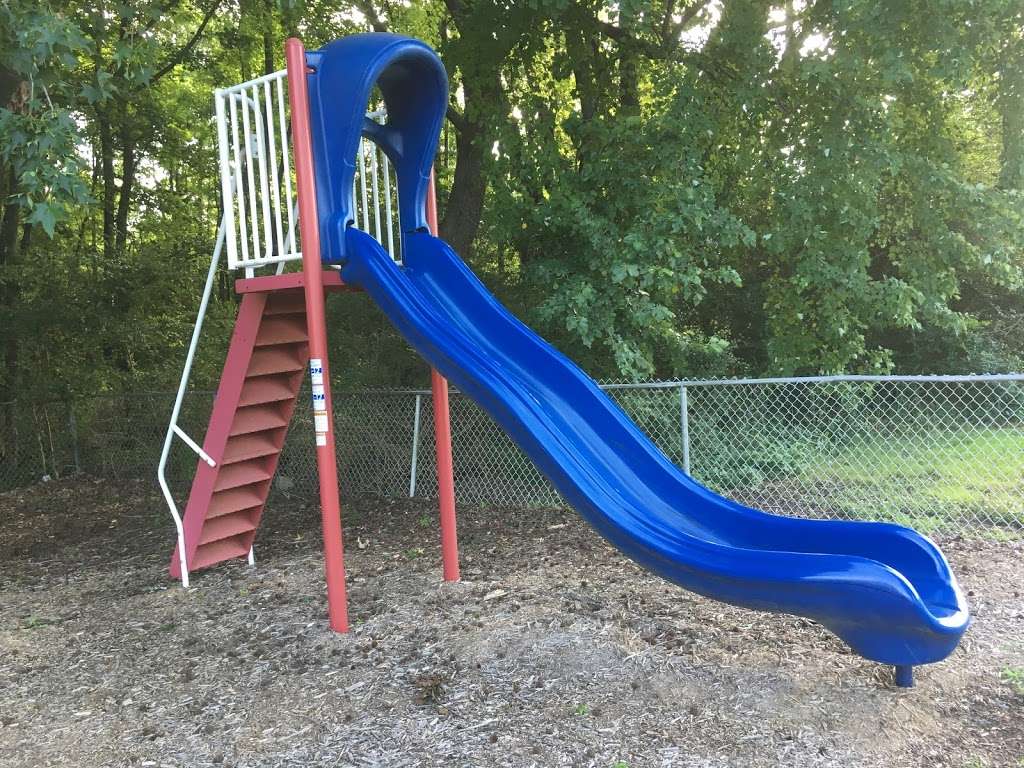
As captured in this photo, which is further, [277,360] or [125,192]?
[125,192]

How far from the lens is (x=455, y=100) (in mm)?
8461

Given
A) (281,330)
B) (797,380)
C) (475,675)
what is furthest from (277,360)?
(797,380)

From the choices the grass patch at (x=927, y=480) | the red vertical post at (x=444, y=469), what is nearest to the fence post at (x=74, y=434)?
the red vertical post at (x=444, y=469)

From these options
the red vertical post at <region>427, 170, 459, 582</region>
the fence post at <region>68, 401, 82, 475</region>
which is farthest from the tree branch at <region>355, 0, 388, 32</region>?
the fence post at <region>68, 401, 82, 475</region>

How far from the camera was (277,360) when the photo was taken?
5.00 m

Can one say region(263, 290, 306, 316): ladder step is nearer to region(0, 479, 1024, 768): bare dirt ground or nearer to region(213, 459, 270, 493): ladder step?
region(213, 459, 270, 493): ladder step

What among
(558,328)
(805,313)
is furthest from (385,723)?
(805,313)

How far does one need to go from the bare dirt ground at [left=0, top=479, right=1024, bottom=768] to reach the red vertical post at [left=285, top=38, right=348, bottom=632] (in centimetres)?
38

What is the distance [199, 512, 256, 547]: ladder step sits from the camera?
4.98 metres

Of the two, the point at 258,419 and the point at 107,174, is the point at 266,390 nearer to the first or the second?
the point at 258,419

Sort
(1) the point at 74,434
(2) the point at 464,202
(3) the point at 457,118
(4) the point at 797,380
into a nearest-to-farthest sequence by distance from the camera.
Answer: (4) the point at 797,380 → (3) the point at 457,118 → (2) the point at 464,202 → (1) the point at 74,434

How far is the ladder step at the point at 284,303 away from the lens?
471cm

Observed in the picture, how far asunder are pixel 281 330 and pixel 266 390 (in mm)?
433

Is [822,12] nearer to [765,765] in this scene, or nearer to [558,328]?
[558,328]
